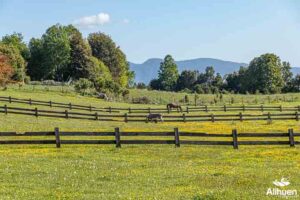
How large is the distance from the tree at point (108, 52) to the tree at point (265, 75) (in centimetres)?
3861

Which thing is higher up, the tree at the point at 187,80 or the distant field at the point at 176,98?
the tree at the point at 187,80

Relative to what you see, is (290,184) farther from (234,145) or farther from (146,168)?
(234,145)

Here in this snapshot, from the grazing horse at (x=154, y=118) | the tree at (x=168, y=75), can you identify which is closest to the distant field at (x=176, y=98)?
the grazing horse at (x=154, y=118)

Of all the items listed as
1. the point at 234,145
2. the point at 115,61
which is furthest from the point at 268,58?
the point at 234,145

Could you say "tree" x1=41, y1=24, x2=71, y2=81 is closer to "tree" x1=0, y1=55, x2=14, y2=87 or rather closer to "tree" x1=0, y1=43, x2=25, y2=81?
"tree" x1=0, y1=43, x2=25, y2=81

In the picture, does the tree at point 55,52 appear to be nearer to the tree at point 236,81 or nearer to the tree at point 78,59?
the tree at point 78,59

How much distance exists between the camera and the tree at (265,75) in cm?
15150

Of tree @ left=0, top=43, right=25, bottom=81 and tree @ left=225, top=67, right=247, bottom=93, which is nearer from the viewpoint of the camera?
tree @ left=0, top=43, right=25, bottom=81

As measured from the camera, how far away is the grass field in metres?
14.8

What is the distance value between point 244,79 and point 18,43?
6801 cm

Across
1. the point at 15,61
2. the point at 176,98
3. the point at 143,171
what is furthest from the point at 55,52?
the point at 143,171

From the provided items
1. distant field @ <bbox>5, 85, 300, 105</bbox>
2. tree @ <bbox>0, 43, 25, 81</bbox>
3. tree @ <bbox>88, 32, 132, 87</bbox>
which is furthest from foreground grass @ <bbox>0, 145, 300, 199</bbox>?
tree @ <bbox>88, 32, 132, 87</bbox>

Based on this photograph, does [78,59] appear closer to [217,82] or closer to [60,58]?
[60,58]

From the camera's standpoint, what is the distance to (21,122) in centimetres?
4166
